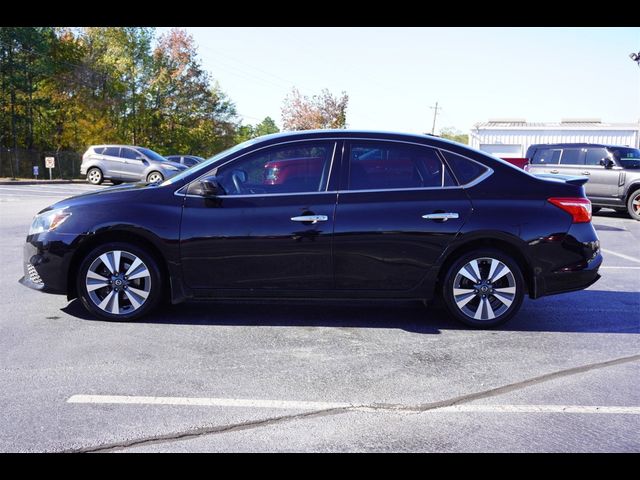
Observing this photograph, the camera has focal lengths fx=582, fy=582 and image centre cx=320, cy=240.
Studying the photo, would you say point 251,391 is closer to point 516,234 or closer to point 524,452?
point 524,452

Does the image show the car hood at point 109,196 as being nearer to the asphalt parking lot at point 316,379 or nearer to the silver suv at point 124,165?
the asphalt parking lot at point 316,379

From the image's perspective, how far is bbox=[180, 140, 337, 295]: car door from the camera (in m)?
4.93

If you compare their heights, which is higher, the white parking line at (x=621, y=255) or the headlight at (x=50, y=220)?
the headlight at (x=50, y=220)

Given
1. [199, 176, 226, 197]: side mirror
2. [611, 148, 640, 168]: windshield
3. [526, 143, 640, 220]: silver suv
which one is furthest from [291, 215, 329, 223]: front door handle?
[611, 148, 640, 168]: windshield

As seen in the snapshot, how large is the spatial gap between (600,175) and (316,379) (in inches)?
530

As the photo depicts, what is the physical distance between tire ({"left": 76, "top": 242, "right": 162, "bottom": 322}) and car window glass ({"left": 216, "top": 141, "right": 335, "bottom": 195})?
977mm

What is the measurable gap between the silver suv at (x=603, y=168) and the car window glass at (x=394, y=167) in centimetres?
1142

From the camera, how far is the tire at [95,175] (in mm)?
25156

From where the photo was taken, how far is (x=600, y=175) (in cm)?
1494

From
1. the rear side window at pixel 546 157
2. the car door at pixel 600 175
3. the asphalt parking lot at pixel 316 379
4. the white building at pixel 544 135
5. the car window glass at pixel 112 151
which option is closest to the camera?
the asphalt parking lot at pixel 316 379

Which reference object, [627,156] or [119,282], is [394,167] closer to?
[119,282]

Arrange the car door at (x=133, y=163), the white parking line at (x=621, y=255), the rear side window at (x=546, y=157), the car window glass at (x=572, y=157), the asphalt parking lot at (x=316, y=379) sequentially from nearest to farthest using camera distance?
the asphalt parking lot at (x=316, y=379) → the white parking line at (x=621, y=255) → the car window glass at (x=572, y=157) → the rear side window at (x=546, y=157) → the car door at (x=133, y=163)

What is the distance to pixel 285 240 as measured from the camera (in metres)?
4.93

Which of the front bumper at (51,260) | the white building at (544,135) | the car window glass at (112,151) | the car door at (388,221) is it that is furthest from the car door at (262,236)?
the white building at (544,135)
